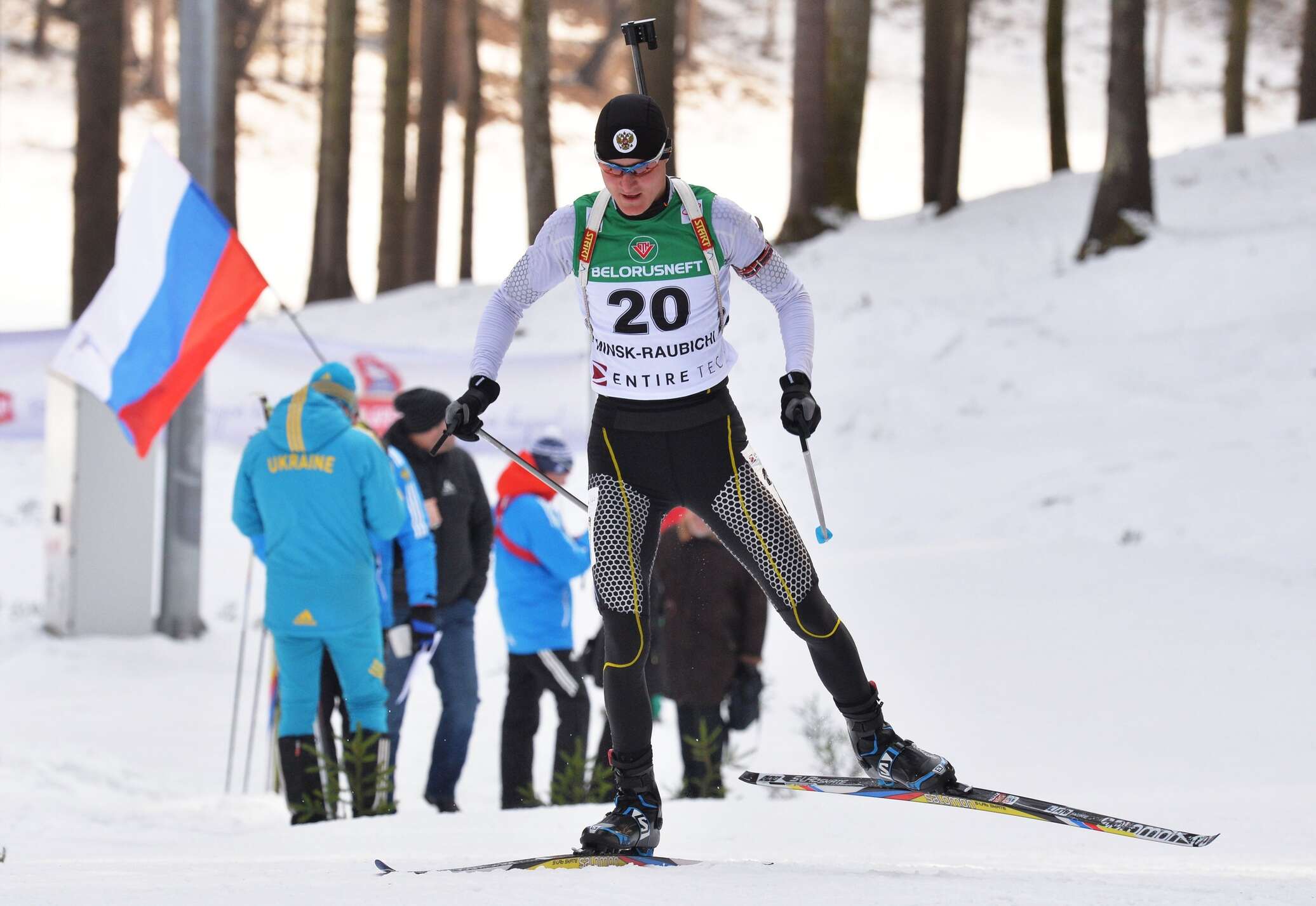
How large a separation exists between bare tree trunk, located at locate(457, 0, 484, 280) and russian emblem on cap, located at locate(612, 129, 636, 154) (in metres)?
19.2

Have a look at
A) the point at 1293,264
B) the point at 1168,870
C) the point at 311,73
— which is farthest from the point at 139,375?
the point at 311,73

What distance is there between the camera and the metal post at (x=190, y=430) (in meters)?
9.97

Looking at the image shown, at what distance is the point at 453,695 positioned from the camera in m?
6.89

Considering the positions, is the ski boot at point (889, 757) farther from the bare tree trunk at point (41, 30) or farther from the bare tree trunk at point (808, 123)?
the bare tree trunk at point (41, 30)

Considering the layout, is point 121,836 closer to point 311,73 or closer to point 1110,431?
point 1110,431

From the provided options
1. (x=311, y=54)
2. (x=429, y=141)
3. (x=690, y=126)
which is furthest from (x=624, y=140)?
(x=311, y=54)

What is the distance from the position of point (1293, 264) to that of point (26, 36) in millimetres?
41454

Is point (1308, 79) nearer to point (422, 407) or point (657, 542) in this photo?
point (422, 407)

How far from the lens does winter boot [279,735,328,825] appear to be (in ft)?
20.0

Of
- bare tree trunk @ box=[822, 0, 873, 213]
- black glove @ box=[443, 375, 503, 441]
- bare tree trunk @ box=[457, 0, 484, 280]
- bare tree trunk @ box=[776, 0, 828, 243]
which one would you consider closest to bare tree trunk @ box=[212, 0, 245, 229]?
bare tree trunk @ box=[457, 0, 484, 280]

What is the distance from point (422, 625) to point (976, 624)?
13.7 feet

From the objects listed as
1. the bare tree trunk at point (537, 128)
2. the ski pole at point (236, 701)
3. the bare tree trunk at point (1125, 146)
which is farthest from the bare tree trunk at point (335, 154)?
A: the ski pole at point (236, 701)

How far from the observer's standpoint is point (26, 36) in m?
44.1

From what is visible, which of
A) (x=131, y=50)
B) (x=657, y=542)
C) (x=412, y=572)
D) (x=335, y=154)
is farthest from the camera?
(x=131, y=50)
